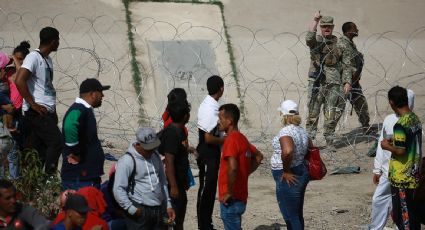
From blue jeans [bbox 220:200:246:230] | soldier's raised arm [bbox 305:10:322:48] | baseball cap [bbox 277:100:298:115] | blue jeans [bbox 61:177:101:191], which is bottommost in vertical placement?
blue jeans [bbox 220:200:246:230]

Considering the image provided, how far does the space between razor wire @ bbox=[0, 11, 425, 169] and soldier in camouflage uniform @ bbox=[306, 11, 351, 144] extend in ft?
0.95

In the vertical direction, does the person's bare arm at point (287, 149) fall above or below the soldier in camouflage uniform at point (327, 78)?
below

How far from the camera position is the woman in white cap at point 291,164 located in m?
6.80

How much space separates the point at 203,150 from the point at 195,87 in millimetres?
5364

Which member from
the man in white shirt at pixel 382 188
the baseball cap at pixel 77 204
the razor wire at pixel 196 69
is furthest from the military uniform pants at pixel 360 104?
the baseball cap at pixel 77 204

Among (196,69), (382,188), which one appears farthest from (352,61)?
(382,188)

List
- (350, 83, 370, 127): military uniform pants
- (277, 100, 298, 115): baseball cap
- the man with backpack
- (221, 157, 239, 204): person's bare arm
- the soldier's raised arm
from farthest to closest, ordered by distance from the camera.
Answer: (350, 83, 370, 127): military uniform pants, the soldier's raised arm, (277, 100, 298, 115): baseball cap, (221, 157, 239, 204): person's bare arm, the man with backpack

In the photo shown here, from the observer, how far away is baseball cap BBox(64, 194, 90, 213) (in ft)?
18.6

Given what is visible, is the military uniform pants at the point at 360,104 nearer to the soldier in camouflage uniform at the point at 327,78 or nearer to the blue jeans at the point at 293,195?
the soldier in camouflage uniform at the point at 327,78

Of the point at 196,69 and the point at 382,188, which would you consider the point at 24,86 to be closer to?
the point at 382,188

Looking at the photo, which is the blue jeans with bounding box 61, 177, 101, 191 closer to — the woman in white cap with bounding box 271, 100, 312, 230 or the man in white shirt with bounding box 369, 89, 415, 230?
the woman in white cap with bounding box 271, 100, 312, 230

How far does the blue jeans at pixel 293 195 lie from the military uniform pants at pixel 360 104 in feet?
14.8

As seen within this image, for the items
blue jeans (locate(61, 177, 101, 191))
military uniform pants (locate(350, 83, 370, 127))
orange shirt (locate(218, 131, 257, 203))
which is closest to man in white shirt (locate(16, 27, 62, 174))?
blue jeans (locate(61, 177, 101, 191))

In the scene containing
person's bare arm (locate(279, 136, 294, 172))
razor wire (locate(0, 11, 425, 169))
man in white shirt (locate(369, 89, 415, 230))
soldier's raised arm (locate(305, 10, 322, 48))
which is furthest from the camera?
razor wire (locate(0, 11, 425, 169))
